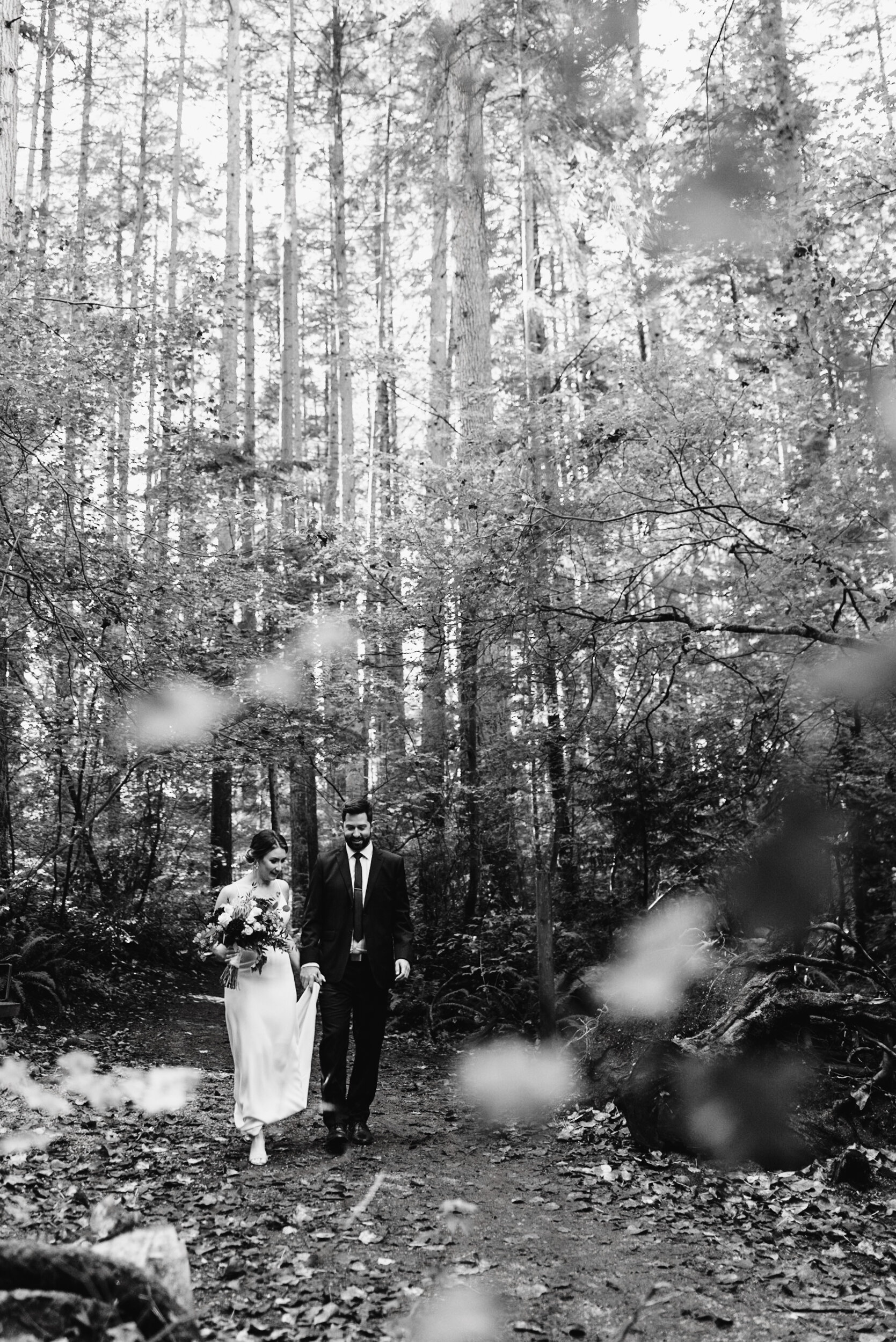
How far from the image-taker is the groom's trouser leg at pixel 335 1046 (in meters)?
5.38

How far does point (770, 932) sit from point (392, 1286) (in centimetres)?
523

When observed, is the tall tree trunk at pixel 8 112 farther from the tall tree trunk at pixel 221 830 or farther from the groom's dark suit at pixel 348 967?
the tall tree trunk at pixel 221 830

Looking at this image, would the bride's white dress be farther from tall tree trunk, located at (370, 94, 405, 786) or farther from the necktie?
tall tree trunk, located at (370, 94, 405, 786)

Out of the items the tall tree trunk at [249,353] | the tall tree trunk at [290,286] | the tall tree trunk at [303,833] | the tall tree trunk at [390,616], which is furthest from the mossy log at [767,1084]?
the tall tree trunk at [290,286]

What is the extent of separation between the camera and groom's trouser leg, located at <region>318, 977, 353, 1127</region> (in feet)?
17.6

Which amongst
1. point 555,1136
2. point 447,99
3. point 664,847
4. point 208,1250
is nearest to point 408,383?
point 447,99

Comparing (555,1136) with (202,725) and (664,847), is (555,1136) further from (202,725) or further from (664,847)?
(202,725)

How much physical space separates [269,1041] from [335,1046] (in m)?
0.37

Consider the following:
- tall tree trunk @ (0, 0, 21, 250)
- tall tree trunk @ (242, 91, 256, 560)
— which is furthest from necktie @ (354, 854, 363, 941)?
tall tree trunk @ (242, 91, 256, 560)

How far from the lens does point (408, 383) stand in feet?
41.0

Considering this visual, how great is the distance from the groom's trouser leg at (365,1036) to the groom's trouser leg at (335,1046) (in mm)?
57

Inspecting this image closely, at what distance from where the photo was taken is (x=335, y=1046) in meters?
5.37

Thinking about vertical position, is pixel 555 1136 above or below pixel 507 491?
below

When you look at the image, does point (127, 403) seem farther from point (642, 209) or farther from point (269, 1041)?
point (269, 1041)
